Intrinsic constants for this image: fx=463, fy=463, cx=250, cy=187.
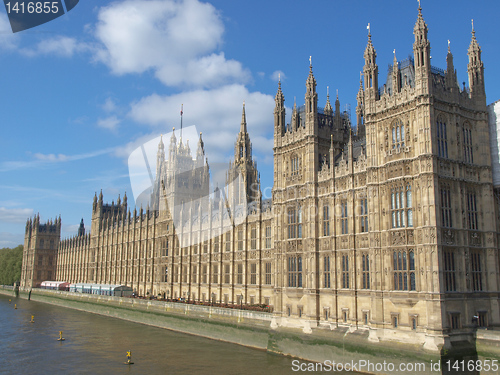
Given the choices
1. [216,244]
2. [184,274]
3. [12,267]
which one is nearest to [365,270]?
[216,244]

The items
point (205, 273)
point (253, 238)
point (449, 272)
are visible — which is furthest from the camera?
point (205, 273)

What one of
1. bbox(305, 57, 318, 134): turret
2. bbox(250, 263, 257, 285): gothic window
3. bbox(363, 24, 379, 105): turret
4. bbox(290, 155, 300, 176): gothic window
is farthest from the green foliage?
bbox(363, 24, 379, 105): turret

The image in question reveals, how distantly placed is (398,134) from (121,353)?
124 feet

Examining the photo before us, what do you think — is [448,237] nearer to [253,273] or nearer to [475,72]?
[475,72]

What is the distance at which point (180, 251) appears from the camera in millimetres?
86625

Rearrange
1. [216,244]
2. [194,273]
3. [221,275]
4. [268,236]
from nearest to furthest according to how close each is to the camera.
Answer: [268,236] < [221,275] < [216,244] < [194,273]

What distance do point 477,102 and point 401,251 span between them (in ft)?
51.7

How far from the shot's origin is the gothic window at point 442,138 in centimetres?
3878

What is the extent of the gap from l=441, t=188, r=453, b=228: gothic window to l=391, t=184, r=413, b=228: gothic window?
8.17 feet

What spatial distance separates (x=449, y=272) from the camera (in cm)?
3728

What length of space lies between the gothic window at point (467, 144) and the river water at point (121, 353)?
24.4 meters

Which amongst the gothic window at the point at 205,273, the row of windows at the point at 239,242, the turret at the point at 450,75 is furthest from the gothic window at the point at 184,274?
the turret at the point at 450,75

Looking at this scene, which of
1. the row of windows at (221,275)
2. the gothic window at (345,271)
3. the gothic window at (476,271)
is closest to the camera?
the gothic window at (476,271)

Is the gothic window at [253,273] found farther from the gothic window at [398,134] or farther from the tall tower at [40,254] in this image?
the tall tower at [40,254]
